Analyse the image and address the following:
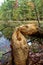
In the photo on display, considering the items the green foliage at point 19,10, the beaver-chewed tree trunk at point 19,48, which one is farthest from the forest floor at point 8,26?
the beaver-chewed tree trunk at point 19,48

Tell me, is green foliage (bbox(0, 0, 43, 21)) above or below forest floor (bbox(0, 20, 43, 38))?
above

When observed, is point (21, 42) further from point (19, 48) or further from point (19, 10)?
point (19, 10)

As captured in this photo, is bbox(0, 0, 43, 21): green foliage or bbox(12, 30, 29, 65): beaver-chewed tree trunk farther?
bbox(0, 0, 43, 21): green foliage

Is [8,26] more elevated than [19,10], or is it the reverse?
[19,10]

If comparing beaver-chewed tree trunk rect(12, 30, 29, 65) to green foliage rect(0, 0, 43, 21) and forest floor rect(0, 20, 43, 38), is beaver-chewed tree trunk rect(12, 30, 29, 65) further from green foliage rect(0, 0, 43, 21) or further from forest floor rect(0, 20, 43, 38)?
green foliage rect(0, 0, 43, 21)

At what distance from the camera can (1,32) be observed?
200cm

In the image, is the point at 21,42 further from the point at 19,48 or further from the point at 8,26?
the point at 8,26

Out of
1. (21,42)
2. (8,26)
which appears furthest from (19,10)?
(21,42)

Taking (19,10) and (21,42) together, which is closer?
(21,42)

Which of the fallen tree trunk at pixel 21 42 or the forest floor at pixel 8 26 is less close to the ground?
the fallen tree trunk at pixel 21 42

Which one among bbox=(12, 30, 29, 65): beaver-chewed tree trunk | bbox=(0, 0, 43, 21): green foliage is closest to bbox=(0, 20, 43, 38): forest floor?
bbox=(0, 0, 43, 21): green foliage

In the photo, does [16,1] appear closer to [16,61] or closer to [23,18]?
[23,18]

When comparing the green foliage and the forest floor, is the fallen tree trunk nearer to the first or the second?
the forest floor

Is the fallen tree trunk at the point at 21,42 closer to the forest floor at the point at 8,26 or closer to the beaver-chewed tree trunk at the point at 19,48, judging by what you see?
the beaver-chewed tree trunk at the point at 19,48
